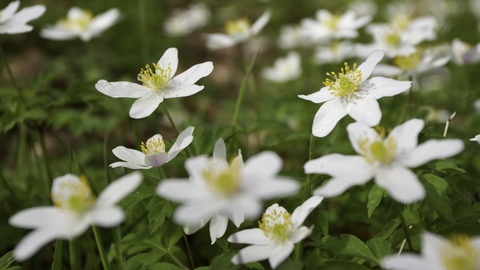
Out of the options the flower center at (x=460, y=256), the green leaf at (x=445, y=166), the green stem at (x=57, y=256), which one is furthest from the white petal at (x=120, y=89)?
the flower center at (x=460, y=256)

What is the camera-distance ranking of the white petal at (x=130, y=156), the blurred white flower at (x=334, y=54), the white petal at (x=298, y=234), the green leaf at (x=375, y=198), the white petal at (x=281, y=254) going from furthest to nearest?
the blurred white flower at (x=334, y=54) → the white petal at (x=130, y=156) → the green leaf at (x=375, y=198) → the white petal at (x=298, y=234) → the white petal at (x=281, y=254)

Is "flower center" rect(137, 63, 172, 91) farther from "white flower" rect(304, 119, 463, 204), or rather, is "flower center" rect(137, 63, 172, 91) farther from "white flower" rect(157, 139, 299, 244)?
"white flower" rect(304, 119, 463, 204)

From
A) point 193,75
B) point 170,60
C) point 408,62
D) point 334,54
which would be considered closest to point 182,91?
point 193,75

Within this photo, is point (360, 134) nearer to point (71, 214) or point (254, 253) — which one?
point (254, 253)

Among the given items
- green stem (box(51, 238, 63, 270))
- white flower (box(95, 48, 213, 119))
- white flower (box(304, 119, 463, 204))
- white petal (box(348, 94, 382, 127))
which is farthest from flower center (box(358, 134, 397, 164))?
green stem (box(51, 238, 63, 270))

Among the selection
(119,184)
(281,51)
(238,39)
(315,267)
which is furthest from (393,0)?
(119,184)

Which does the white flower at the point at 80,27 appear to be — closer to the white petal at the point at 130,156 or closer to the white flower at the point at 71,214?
the white petal at the point at 130,156
